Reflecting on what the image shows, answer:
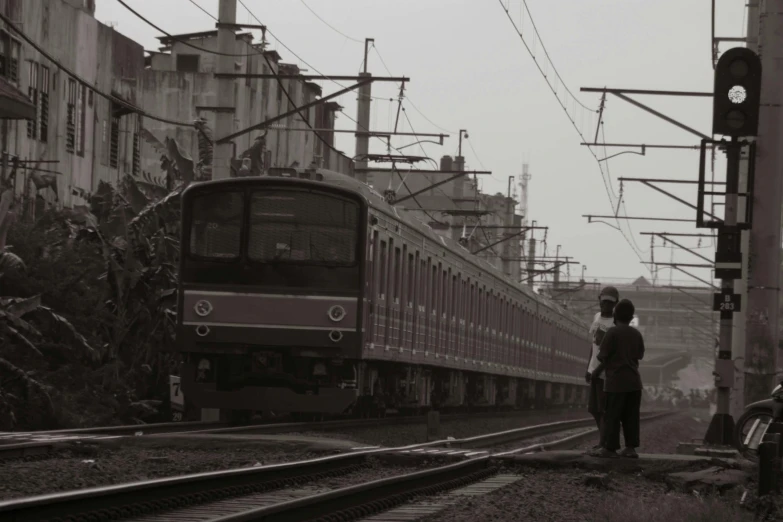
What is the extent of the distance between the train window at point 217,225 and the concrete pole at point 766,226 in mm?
5672

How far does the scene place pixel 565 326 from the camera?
45.9 meters

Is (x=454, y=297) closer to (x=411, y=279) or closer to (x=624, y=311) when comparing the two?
(x=411, y=279)

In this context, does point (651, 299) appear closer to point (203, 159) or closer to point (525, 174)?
point (525, 174)

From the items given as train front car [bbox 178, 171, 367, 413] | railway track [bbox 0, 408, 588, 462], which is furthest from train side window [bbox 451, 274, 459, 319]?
train front car [bbox 178, 171, 367, 413]

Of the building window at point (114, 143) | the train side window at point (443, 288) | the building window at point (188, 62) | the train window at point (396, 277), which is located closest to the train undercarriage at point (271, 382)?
the train window at point (396, 277)

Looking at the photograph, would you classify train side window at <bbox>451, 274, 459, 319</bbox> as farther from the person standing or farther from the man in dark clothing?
the man in dark clothing

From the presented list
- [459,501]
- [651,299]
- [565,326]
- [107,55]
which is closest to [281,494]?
[459,501]

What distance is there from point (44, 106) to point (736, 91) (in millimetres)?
18826

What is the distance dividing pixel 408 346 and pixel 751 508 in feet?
39.2

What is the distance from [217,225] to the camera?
17078mm

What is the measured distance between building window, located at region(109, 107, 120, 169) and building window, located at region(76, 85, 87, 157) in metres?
2.14

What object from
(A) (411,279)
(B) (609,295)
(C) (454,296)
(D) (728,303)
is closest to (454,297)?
(C) (454,296)

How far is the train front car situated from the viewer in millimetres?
16719

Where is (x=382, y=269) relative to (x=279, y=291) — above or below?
above
